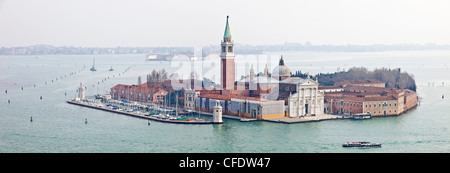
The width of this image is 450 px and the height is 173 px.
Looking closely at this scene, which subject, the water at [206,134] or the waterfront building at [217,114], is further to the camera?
the waterfront building at [217,114]

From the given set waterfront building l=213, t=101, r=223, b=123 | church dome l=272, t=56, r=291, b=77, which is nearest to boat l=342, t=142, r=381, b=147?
waterfront building l=213, t=101, r=223, b=123

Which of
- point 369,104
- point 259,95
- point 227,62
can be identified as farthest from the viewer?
point 227,62

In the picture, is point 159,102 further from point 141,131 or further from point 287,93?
point 141,131

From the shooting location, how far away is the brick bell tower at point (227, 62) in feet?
76.9

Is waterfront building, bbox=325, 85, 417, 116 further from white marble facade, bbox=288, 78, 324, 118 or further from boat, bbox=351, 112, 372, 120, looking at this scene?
white marble facade, bbox=288, 78, 324, 118

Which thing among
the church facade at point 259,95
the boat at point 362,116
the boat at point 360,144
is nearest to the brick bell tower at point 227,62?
the church facade at point 259,95

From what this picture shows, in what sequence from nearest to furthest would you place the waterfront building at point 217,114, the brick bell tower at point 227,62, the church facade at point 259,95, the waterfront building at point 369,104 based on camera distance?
the waterfront building at point 217,114
the church facade at point 259,95
the waterfront building at point 369,104
the brick bell tower at point 227,62

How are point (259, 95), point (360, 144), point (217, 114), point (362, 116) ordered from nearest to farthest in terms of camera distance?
1. point (360, 144)
2. point (217, 114)
3. point (362, 116)
4. point (259, 95)

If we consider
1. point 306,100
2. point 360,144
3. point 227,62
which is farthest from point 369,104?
point 360,144

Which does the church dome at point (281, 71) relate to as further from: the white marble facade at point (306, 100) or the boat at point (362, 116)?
the boat at point (362, 116)

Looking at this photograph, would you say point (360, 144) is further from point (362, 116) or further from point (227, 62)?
point (227, 62)

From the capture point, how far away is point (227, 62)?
2364 centimetres
